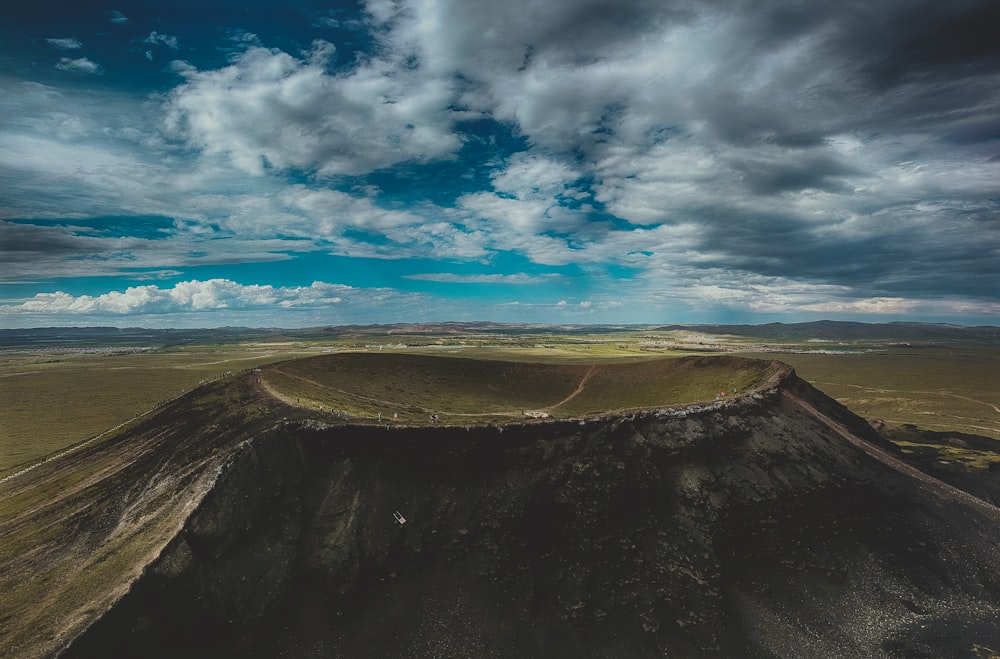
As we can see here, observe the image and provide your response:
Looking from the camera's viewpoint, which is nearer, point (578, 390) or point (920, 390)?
point (578, 390)

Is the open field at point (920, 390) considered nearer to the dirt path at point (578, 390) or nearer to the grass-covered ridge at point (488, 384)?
the grass-covered ridge at point (488, 384)

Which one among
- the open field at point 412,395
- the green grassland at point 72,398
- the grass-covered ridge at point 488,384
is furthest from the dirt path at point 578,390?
the green grassland at point 72,398

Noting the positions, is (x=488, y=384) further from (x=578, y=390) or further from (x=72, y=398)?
(x=72, y=398)

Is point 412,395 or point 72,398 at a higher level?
point 412,395

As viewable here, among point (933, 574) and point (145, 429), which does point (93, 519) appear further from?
point (933, 574)

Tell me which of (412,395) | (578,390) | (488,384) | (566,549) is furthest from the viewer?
(578,390)

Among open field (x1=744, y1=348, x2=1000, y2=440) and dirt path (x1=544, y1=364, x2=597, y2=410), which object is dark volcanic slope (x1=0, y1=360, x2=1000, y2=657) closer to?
dirt path (x1=544, y1=364, x2=597, y2=410)

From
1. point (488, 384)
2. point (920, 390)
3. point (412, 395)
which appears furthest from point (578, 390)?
point (920, 390)
